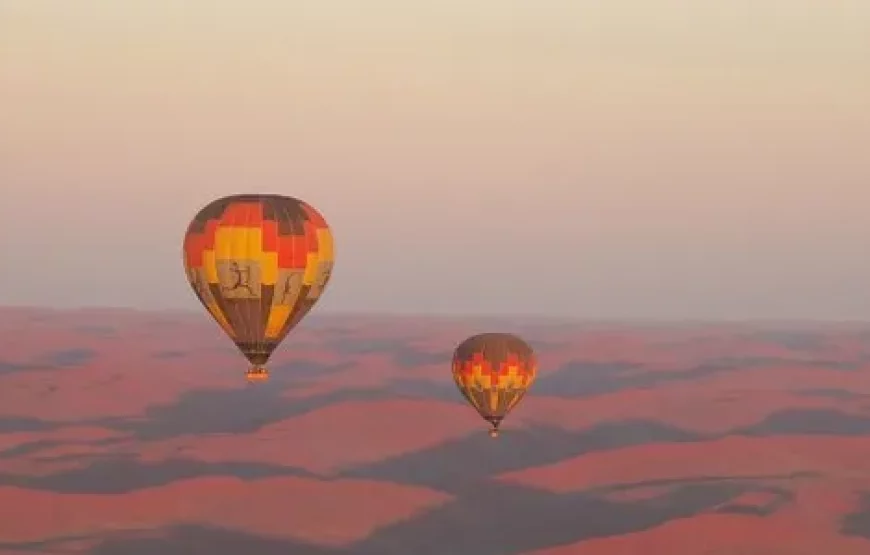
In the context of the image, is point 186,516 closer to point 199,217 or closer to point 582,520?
point 582,520

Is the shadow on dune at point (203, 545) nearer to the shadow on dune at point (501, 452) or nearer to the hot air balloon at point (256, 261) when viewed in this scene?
the shadow on dune at point (501, 452)

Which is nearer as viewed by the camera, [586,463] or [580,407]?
[586,463]

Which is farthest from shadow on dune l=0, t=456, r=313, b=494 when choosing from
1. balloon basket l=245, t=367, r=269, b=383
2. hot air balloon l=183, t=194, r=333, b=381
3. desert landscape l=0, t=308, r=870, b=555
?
balloon basket l=245, t=367, r=269, b=383

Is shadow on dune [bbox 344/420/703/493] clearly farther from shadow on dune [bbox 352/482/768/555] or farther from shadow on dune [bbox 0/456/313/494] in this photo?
shadow on dune [bbox 0/456/313/494]

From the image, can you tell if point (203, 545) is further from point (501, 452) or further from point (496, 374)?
point (501, 452)

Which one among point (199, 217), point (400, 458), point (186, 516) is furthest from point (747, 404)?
point (199, 217)

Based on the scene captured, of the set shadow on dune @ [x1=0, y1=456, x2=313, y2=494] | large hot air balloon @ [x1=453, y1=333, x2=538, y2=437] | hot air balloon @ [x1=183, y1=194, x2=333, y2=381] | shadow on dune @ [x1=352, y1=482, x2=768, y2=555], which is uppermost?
hot air balloon @ [x1=183, y1=194, x2=333, y2=381]

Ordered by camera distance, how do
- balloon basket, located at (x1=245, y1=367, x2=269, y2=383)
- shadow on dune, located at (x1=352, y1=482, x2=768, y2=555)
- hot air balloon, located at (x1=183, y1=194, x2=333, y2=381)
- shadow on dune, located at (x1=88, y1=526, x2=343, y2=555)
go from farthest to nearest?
shadow on dune, located at (x1=352, y1=482, x2=768, y2=555) → shadow on dune, located at (x1=88, y1=526, x2=343, y2=555) → hot air balloon, located at (x1=183, y1=194, x2=333, y2=381) → balloon basket, located at (x1=245, y1=367, x2=269, y2=383)
